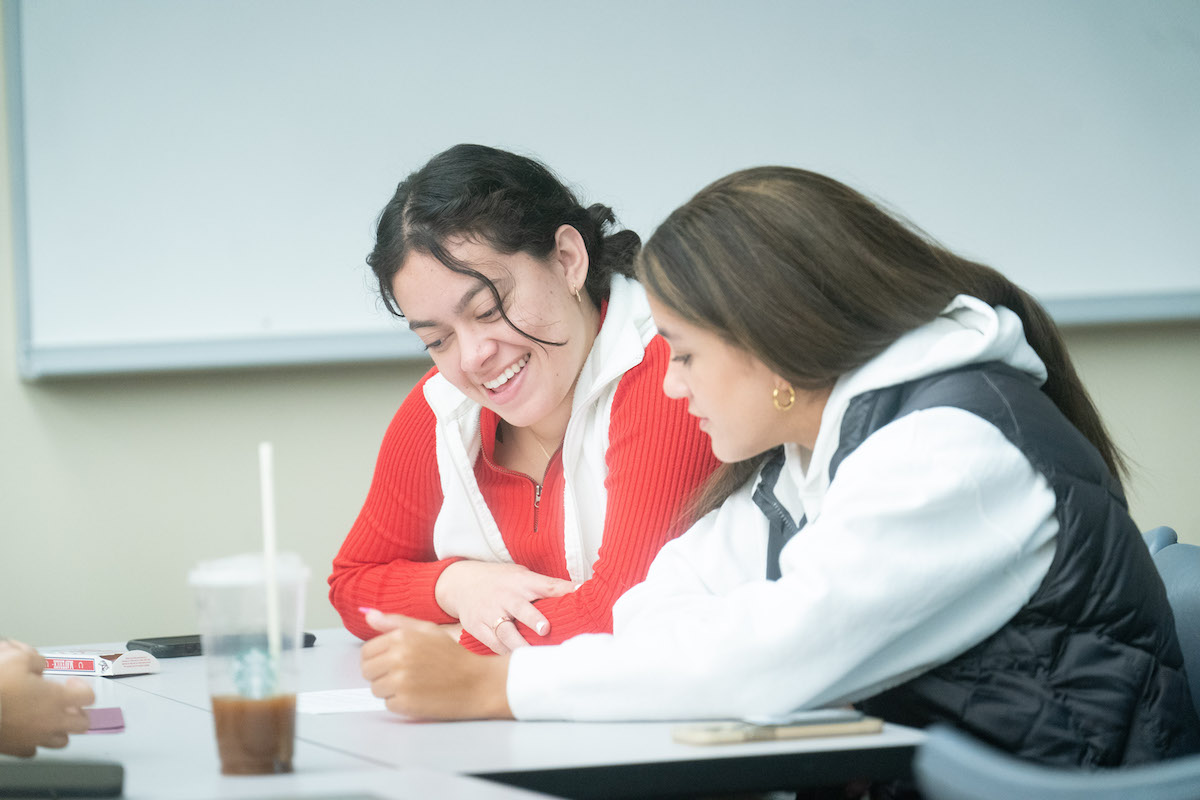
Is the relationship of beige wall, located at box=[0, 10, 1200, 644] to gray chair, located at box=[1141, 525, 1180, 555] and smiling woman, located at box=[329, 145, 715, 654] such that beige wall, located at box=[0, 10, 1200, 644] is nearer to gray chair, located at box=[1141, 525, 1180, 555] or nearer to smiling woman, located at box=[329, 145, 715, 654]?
smiling woman, located at box=[329, 145, 715, 654]

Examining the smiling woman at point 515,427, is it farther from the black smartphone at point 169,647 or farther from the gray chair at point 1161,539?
the gray chair at point 1161,539

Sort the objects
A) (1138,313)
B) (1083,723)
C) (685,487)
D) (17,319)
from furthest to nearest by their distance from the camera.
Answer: (1138,313) → (17,319) → (685,487) → (1083,723)

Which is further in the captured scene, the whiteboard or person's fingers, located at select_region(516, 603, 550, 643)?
the whiteboard

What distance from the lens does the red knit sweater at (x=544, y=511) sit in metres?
1.52

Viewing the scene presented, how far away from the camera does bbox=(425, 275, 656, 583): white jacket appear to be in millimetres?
1720

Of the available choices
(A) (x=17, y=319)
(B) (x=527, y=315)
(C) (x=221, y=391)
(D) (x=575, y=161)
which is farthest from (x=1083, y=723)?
(A) (x=17, y=319)

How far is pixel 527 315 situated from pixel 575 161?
103cm

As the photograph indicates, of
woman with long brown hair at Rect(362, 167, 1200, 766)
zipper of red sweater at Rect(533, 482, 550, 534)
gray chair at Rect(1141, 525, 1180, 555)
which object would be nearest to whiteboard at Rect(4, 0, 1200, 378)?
zipper of red sweater at Rect(533, 482, 550, 534)

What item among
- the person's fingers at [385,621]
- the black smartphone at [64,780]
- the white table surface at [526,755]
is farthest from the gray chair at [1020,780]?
the person's fingers at [385,621]

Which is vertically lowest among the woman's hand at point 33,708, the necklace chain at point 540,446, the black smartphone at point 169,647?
the black smartphone at point 169,647

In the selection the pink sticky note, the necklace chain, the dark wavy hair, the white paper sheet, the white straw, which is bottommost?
the white paper sheet

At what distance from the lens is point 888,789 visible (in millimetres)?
1177

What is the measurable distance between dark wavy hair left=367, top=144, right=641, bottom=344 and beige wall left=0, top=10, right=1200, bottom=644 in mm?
884

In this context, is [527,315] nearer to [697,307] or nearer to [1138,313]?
[697,307]
